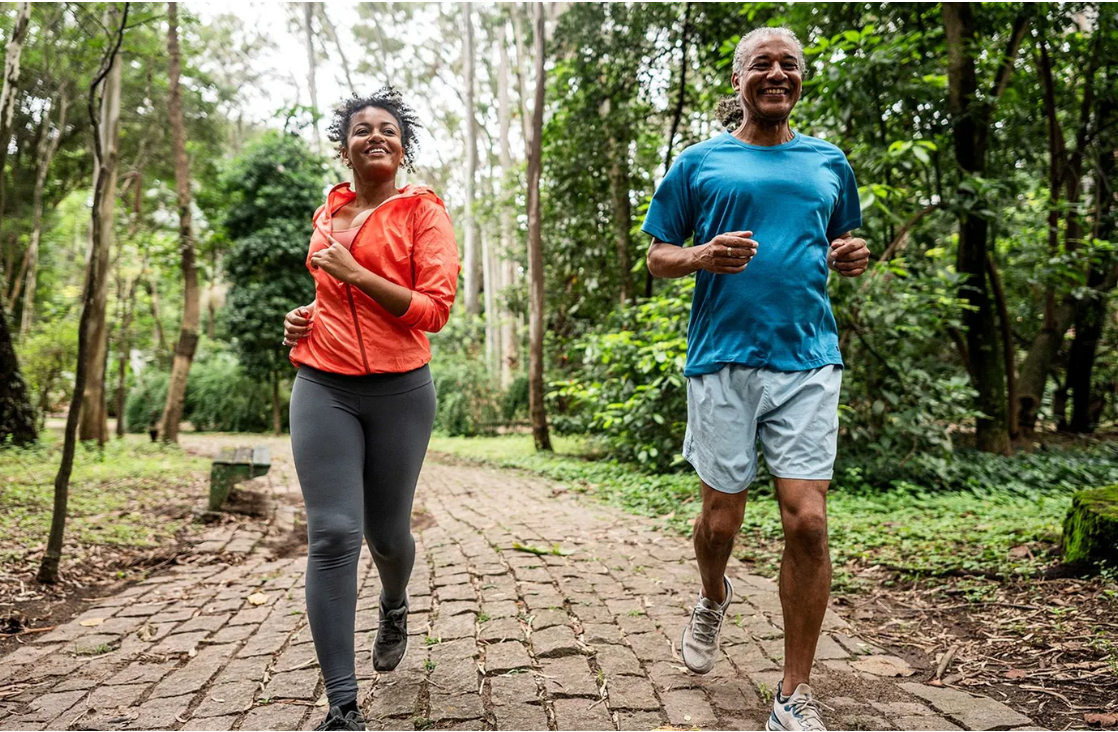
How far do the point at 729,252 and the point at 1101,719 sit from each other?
6.23 feet

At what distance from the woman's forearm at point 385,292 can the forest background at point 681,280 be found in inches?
67.4

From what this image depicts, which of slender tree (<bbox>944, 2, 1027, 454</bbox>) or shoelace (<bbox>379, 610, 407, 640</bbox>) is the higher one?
slender tree (<bbox>944, 2, 1027, 454</bbox>)

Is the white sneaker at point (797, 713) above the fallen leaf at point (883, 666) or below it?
above

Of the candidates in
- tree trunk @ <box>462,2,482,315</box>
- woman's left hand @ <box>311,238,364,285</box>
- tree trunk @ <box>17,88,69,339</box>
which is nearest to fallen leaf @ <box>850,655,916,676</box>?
woman's left hand @ <box>311,238,364,285</box>

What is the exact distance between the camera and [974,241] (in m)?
8.28

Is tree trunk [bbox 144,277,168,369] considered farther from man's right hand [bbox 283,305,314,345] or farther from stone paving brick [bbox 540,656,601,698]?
stone paving brick [bbox 540,656,601,698]

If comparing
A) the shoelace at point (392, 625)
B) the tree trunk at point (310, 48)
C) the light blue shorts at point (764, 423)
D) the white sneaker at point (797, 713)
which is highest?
the tree trunk at point (310, 48)

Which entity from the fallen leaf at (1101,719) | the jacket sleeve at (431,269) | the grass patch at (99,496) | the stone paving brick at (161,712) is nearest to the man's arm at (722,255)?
the jacket sleeve at (431,269)

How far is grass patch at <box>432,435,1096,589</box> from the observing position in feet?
14.3

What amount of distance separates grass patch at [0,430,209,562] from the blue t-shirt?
452cm

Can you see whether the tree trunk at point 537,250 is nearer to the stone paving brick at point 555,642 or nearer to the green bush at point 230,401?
the stone paving brick at point 555,642

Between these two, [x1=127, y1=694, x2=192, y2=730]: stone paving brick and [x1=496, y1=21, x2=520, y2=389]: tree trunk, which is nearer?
[x1=127, y1=694, x2=192, y2=730]: stone paving brick

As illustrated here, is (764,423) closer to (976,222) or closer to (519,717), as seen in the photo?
(519,717)

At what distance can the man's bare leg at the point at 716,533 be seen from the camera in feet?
8.42
